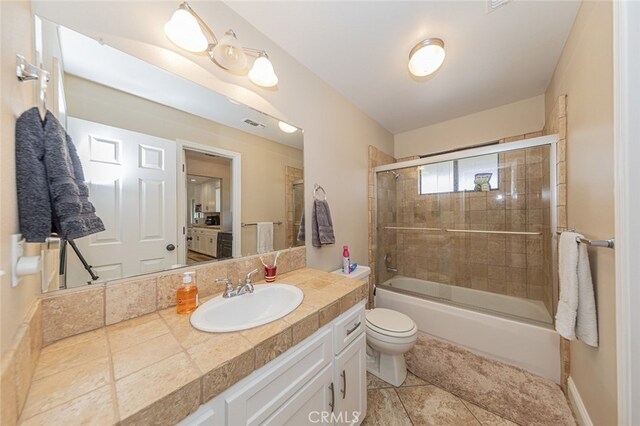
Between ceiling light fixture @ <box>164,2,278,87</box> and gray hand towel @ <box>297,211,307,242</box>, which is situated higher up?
ceiling light fixture @ <box>164,2,278,87</box>

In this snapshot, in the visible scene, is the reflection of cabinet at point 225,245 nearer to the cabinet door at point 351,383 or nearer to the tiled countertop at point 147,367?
the tiled countertop at point 147,367

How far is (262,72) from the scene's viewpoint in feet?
4.13

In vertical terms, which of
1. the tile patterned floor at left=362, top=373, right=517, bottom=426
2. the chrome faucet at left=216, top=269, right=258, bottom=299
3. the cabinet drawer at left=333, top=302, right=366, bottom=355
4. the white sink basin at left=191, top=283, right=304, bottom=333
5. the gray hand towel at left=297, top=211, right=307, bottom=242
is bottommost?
the tile patterned floor at left=362, top=373, right=517, bottom=426

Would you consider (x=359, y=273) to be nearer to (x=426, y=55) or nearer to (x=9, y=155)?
(x=426, y=55)

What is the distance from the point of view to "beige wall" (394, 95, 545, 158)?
2.12 meters

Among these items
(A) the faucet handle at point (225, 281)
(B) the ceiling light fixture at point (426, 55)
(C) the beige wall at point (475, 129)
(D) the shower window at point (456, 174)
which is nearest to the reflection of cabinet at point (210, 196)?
(A) the faucet handle at point (225, 281)

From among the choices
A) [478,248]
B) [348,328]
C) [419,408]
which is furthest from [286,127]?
[478,248]

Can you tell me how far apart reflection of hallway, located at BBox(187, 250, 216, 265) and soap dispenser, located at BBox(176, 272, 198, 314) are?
12 cm

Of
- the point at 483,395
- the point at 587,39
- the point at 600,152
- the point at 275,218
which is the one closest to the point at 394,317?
the point at 483,395

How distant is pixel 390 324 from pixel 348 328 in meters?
0.67

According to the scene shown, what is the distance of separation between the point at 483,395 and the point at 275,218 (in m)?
1.82

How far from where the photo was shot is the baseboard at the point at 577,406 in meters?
1.13

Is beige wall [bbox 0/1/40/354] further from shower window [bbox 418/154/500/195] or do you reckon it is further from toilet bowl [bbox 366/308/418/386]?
shower window [bbox 418/154/500/195]

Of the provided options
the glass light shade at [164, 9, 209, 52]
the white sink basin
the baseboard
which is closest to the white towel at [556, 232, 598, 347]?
the baseboard
